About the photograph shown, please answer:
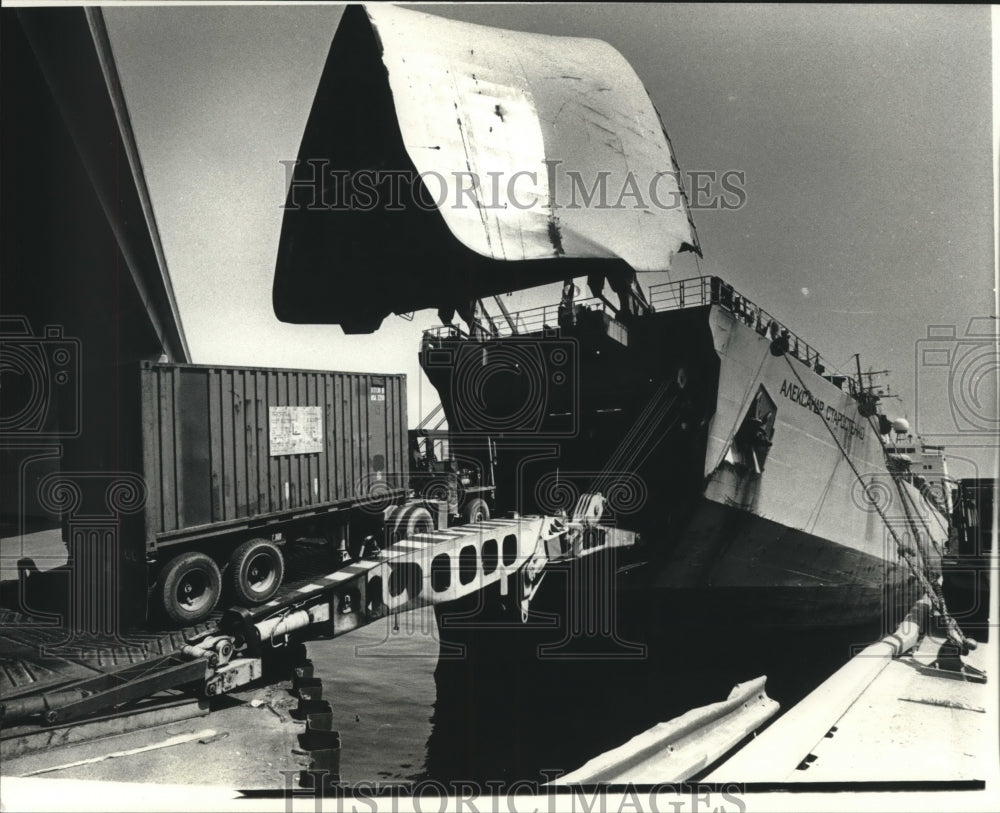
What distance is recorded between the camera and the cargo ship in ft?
13.8

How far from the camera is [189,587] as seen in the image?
4508 mm

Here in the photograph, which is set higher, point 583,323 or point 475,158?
point 475,158

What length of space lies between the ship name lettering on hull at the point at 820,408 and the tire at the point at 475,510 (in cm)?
396

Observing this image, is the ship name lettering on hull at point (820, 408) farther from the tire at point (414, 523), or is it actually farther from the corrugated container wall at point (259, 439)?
the corrugated container wall at point (259, 439)

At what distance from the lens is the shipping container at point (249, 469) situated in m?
4.43

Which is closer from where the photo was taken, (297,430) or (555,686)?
(555,686)

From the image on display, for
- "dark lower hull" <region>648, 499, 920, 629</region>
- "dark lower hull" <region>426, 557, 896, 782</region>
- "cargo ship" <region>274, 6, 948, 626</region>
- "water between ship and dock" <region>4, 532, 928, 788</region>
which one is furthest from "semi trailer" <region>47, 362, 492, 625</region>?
"dark lower hull" <region>648, 499, 920, 629</region>

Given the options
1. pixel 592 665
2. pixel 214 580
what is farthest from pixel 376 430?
pixel 592 665

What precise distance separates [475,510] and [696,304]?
3252 mm

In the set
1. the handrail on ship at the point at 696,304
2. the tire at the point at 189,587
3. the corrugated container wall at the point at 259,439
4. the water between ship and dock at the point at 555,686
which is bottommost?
the water between ship and dock at the point at 555,686

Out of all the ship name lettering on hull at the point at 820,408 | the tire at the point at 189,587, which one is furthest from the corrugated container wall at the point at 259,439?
the ship name lettering on hull at the point at 820,408

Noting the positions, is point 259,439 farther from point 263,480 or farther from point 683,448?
point 683,448

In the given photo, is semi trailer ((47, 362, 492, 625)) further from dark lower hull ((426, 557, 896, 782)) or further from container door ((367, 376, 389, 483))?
dark lower hull ((426, 557, 896, 782))

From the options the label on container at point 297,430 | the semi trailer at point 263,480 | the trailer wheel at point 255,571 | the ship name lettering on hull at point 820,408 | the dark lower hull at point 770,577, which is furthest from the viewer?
the ship name lettering on hull at point 820,408
